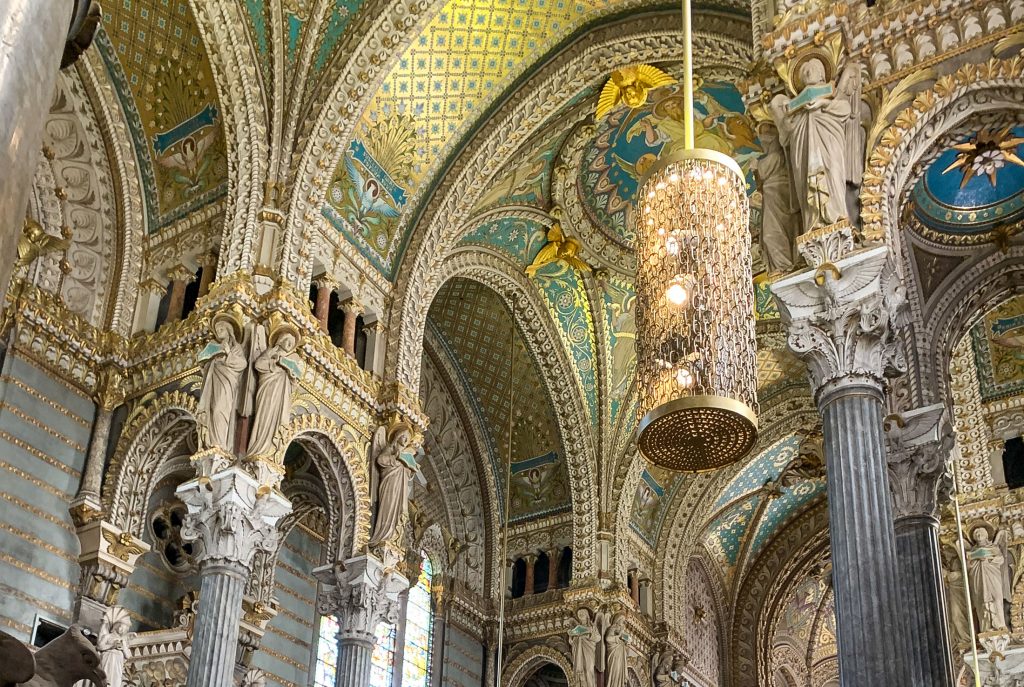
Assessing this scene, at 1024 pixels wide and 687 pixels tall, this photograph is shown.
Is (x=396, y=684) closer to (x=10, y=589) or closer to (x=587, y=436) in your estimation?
(x=587, y=436)

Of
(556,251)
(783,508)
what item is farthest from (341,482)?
(783,508)

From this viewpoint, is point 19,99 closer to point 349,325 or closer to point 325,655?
point 349,325

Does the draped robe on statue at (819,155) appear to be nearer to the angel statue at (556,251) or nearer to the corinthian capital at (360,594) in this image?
the corinthian capital at (360,594)

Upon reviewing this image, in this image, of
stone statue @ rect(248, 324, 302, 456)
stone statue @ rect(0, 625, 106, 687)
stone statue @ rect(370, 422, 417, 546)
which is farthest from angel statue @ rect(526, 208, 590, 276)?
stone statue @ rect(0, 625, 106, 687)

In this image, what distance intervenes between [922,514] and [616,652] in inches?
322

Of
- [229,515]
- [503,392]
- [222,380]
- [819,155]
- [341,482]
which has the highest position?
[503,392]

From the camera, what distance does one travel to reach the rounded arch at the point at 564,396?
17.5m

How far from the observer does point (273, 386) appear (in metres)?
11.6

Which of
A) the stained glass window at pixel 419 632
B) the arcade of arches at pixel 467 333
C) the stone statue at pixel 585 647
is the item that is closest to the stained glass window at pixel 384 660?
the arcade of arches at pixel 467 333

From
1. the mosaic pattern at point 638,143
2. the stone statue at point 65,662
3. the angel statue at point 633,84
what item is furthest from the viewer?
the mosaic pattern at point 638,143

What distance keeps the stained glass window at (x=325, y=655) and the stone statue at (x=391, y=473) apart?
303cm

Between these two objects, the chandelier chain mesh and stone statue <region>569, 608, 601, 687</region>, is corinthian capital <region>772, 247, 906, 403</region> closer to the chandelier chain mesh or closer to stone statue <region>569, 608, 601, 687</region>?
the chandelier chain mesh

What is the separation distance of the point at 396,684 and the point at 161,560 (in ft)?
15.5

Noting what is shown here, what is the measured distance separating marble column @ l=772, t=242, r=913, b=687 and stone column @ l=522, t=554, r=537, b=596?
10.7 metres
